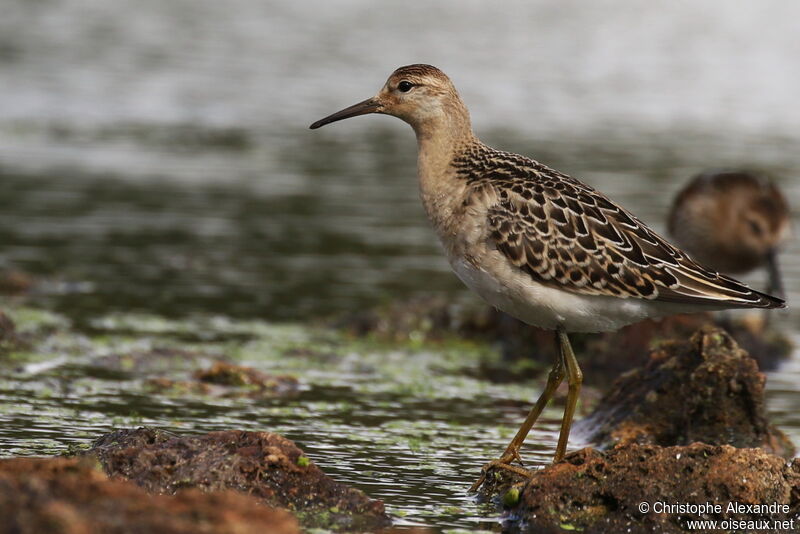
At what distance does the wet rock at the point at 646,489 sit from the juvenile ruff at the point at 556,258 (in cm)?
61

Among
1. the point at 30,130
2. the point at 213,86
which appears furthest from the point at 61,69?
the point at 30,130

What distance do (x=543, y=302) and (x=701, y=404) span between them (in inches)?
70.1

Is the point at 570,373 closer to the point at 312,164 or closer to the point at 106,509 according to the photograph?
the point at 106,509

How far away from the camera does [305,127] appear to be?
74.1 feet

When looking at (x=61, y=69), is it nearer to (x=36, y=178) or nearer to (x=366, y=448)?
(x=36, y=178)

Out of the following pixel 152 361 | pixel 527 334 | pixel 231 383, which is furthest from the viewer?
pixel 527 334

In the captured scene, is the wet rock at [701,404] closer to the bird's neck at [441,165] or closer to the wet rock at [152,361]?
the bird's neck at [441,165]

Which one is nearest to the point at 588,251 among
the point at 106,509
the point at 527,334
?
the point at 106,509

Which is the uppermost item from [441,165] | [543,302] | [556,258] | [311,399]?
[441,165]

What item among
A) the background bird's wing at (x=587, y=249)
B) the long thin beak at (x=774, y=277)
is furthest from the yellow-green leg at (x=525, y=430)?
the long thin beak at (x=774, y=277)

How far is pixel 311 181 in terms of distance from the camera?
744 inches

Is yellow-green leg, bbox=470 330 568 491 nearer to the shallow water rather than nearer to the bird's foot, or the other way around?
the bird's foot

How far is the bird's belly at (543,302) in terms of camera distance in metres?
7.41

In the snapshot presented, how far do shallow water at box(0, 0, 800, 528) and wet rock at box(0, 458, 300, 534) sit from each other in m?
2.02
